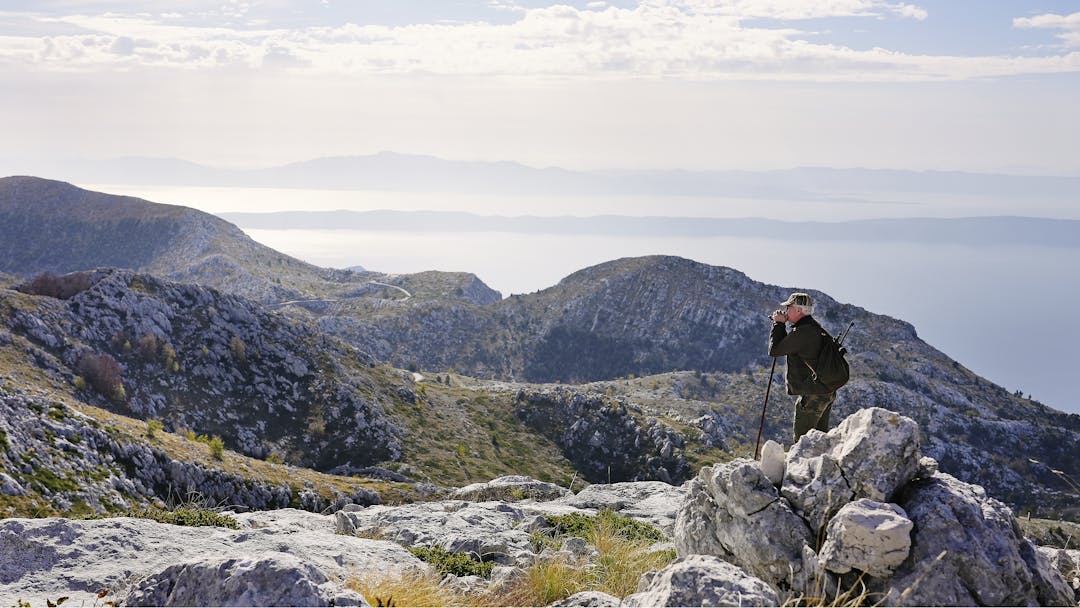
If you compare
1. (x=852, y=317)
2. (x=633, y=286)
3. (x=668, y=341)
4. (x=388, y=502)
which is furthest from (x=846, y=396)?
(x=388, y=502)

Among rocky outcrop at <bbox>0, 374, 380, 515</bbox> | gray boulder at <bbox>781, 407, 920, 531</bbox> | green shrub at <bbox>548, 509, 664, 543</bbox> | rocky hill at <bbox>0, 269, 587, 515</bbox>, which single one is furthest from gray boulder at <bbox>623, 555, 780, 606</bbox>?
rocky hill at <bbox>0, 269, 587, 515</bbox>

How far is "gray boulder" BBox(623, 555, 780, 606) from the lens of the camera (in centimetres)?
683

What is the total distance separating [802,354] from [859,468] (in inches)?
171

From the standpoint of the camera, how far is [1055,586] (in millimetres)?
8008

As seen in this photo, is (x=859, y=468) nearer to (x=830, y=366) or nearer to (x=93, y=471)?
(x=830, y=366)

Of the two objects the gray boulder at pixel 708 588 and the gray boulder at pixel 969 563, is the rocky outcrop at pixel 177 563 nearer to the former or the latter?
the gray boulder at pixel 708 588

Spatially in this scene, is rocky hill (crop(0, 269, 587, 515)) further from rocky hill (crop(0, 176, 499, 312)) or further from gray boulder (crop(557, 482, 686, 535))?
rocky hill (crop(0, 176, 499, 312))

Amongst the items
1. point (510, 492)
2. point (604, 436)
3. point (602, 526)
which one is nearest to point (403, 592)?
point (602, 526)

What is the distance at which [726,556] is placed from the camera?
33.0 ft

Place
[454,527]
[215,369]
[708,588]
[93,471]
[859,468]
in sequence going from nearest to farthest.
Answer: [708,588]
[859,468]
[454,527]
[93,471]
[215,369]

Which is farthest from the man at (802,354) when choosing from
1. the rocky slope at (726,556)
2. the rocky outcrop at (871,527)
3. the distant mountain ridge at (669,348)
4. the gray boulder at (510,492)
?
the distant mountain ridge at (669,348)

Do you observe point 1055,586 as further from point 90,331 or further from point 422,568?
point 90,331

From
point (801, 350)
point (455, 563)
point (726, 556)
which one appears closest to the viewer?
point (726, 556)

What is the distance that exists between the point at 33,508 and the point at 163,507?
389cm
